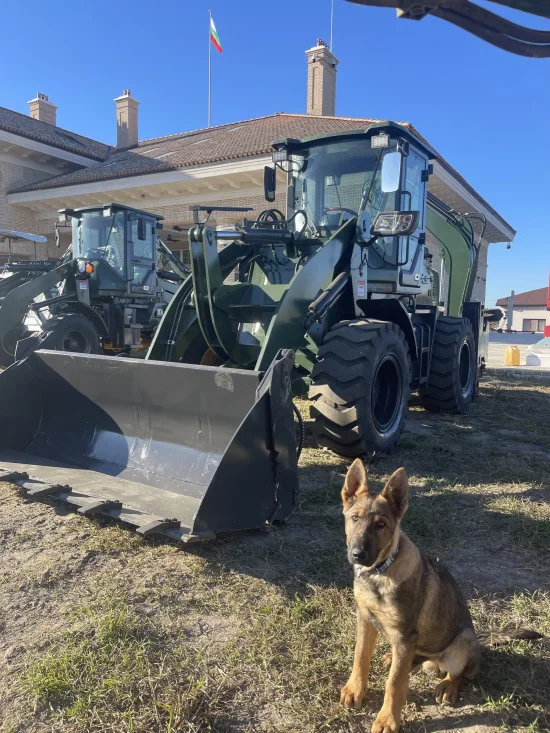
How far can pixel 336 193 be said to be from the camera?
6191mm

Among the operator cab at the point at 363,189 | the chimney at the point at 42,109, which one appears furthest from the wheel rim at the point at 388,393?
the chimney at the point at 42,109

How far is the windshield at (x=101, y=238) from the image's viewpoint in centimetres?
1049

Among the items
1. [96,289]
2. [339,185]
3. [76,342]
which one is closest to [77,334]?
[76,342]

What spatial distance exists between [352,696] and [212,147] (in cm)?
1810

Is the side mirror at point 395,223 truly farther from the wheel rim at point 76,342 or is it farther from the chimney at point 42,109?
the chimney at point 42,109

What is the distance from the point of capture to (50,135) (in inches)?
907

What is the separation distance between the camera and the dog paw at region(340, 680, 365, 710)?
2154mm

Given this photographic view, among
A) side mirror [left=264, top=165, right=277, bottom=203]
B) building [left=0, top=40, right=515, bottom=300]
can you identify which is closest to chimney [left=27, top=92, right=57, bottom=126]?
building [left=0, top=40, right=515, bottom=300]

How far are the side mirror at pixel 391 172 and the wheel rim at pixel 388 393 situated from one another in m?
1.68

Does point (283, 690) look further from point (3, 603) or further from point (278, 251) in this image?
point (278, 251)

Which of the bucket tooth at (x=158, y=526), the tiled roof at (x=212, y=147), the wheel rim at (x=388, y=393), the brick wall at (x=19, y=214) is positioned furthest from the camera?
the brick wall at (x=19, y=214)

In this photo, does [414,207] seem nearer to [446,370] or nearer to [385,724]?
[446,370]

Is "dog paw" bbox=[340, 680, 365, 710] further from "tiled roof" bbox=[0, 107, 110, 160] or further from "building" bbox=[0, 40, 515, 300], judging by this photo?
"tiled roof" bbox=[0, 107, 110, 160]

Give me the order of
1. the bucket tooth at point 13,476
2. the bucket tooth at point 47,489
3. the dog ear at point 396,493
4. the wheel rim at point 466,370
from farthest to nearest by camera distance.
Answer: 1. the wheel rim at point 466,370
2. the bucket tooth at point 13,476
3. the bucket tooth at point 47,489
4. the dog ear at point 396,493
